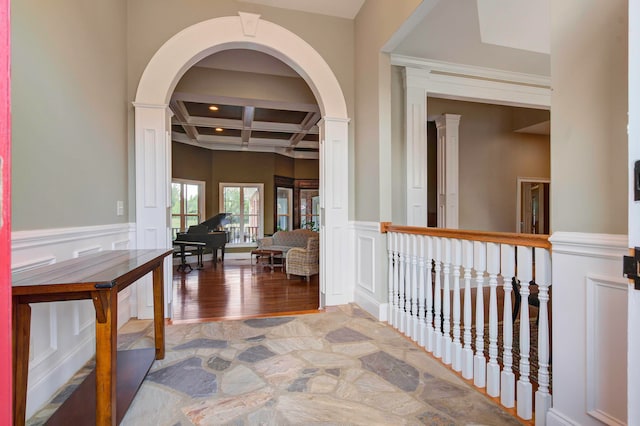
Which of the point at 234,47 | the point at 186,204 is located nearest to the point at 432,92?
the point at 234,47

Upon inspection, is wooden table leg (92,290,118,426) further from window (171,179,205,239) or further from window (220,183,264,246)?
window (220,183,264,246)

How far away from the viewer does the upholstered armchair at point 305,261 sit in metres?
5.48

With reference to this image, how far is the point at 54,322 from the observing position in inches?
72.7

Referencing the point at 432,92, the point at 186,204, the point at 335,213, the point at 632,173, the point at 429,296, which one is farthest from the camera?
the point at 186,204

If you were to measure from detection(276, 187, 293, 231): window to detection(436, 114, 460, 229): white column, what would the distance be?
5023 mm

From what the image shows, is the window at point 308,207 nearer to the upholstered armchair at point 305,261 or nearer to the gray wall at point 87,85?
the upholstered armchair at point 305,261

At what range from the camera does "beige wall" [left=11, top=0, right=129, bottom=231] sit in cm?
158

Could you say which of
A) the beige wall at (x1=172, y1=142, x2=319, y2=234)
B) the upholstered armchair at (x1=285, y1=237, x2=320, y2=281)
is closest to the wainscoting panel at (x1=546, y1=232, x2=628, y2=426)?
the upholstered armchair at (x1=285, y1=237, x2=320, y2=281)

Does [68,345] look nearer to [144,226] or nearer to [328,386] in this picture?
[144,226]

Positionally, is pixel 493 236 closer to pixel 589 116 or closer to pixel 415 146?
pixel 589 116

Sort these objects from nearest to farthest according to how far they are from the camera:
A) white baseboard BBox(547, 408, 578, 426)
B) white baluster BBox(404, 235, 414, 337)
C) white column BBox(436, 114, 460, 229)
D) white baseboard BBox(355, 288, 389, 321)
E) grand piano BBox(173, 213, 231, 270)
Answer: white baseboard BBox(547, 408, 578, 426) < white baluster BBox(404, 235, 414, 337) < white baseboard BBox(355, 288, 389, 321) < white column BBox(436, 114, 460, 229) < grand piano BBox(173, 213, 231, 270)

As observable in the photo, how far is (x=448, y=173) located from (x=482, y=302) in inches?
142

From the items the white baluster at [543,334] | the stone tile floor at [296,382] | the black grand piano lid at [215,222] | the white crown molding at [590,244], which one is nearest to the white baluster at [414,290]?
the stone tile floor at [296,382]

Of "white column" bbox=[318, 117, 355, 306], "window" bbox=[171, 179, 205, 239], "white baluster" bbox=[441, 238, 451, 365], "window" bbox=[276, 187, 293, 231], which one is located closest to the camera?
"white baluster" bbox=[441, 238, 451, 365]
